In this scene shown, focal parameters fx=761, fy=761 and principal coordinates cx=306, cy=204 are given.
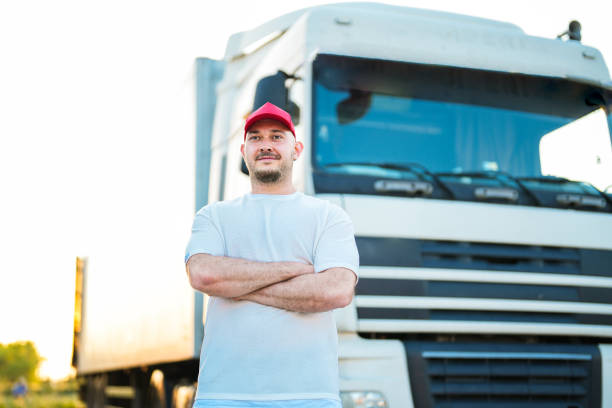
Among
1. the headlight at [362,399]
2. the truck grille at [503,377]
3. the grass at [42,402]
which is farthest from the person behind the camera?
the grass at [42,402]

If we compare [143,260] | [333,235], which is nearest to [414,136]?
[333,235]

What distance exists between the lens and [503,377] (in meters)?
4.41

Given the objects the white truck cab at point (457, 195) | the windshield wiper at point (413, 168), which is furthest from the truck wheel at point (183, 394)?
the windshield wiper at point (413, 168)

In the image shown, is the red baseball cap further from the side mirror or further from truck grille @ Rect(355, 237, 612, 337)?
the side mirror

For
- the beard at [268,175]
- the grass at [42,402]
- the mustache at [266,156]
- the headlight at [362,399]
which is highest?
the mustache at [266,156]

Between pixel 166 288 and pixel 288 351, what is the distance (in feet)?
12.5

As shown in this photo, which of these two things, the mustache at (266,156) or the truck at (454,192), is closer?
the mustache at (266,156)

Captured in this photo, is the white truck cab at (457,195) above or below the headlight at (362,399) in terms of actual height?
above

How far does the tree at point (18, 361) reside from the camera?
110 meters

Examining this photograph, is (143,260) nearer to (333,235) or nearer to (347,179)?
(347,179)

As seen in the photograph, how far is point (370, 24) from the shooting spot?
4.95 m

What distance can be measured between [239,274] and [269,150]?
47cm

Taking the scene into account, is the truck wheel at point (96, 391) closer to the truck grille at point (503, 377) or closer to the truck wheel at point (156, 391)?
the truck wheel at point (156, 391)

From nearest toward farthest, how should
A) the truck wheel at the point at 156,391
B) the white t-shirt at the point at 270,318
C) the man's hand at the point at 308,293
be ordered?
1. the white t-shirt at the point at 270,318
2. the man's hand at the point at 308,293
3. the truck wheel at the point at 156,391
